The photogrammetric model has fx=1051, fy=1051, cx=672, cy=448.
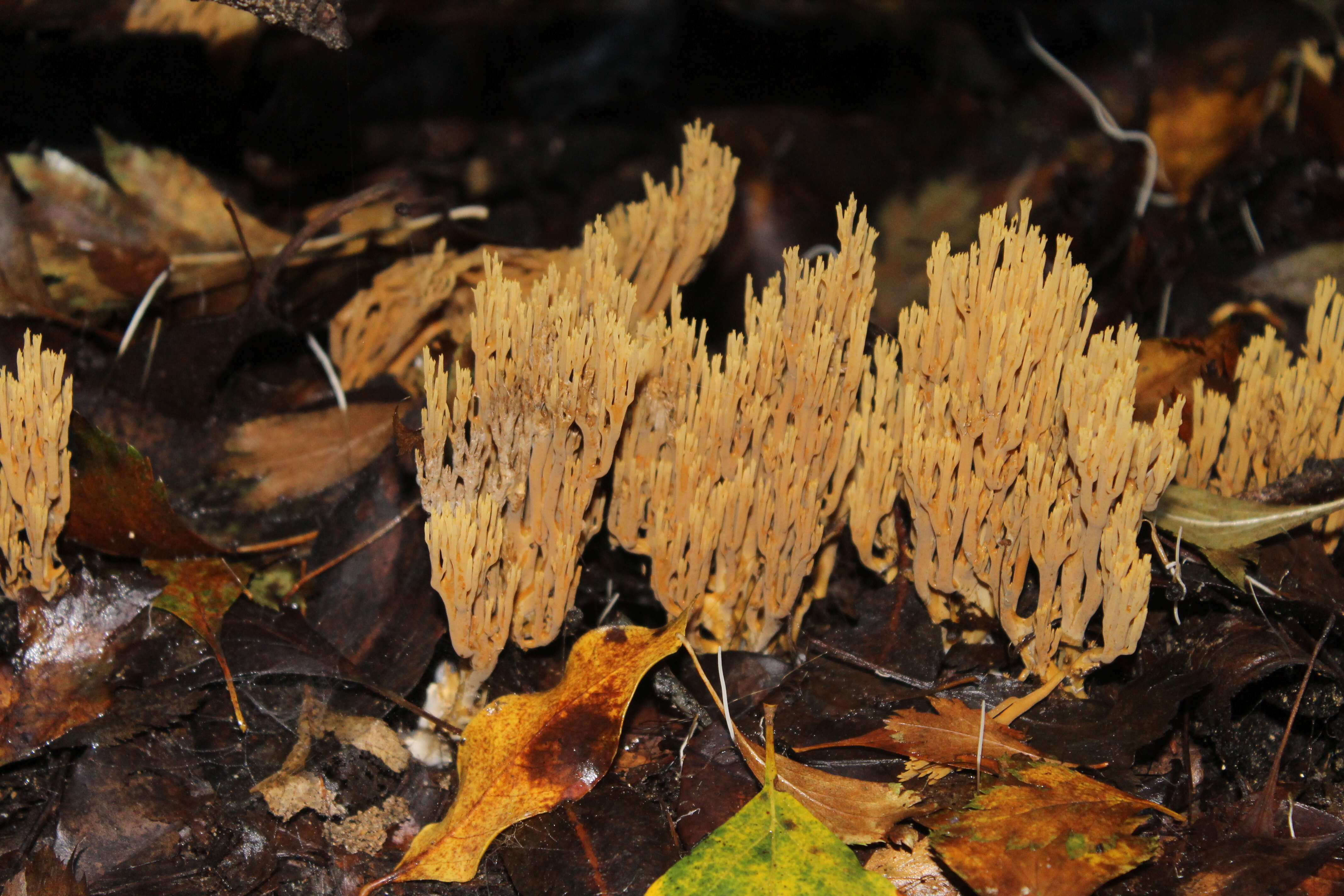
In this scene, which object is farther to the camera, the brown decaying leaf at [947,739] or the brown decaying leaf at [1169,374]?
the brown decaying leaf at [1169,374]

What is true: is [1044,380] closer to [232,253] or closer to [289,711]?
[289,711]

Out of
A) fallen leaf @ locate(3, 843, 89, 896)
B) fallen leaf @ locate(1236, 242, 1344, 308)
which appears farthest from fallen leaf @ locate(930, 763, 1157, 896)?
fallen leaf @ locate(1236, 242, 1344, 308)

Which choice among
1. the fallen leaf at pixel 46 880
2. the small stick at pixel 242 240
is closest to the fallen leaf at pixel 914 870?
the fallen leaf at pixel 46 880

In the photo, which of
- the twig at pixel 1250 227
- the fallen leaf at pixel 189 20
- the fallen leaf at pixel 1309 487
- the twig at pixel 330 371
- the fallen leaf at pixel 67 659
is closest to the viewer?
the fallen leaf at pixel 67 659

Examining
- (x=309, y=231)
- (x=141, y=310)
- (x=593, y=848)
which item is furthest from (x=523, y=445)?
(x=141, y=310)

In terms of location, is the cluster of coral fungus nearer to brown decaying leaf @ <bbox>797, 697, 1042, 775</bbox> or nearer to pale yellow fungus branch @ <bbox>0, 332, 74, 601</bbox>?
brown decaying leaf @ <bbox>797, 697, 1042, 775</bbox>

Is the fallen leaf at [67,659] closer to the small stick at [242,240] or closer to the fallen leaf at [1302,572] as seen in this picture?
the small stick at [242,240]
